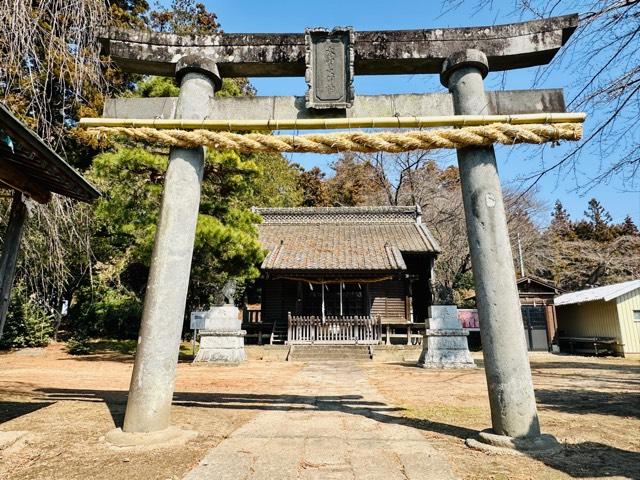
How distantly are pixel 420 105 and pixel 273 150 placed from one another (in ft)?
5.20

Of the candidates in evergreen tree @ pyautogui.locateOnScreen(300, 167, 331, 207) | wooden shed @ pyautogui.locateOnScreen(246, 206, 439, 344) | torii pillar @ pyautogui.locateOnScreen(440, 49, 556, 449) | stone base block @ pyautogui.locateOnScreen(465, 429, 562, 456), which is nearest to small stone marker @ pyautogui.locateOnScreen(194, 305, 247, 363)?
wooden shed @ pyautogui.locateOnScreen(246, 206, 439, 344)

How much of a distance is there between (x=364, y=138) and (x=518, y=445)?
9.55ft

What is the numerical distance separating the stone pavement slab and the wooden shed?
11.2 meters

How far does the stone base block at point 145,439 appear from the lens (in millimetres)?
3160

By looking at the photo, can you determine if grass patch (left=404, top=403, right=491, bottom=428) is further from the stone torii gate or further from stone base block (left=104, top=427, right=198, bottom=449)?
stone base block (left=104, top=427, right=198, bottom=449)

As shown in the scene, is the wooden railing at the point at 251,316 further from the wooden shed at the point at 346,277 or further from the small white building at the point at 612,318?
the small white building at the point at 612,318

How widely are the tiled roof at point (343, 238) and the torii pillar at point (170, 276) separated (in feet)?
40.6

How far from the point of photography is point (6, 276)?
154 inches

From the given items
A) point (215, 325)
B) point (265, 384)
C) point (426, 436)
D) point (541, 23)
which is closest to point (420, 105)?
point (541, 23)

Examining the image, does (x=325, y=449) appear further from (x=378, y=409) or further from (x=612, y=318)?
(x=612, y=318)

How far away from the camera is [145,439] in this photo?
3201mm

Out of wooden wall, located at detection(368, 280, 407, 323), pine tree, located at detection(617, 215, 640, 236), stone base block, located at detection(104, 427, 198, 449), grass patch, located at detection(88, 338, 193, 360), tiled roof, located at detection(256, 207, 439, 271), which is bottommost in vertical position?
stone base block, located at detection(104, 427, 198, 449)

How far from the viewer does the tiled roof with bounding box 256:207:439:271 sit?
1673cm

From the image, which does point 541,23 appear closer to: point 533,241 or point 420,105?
point 420,105
